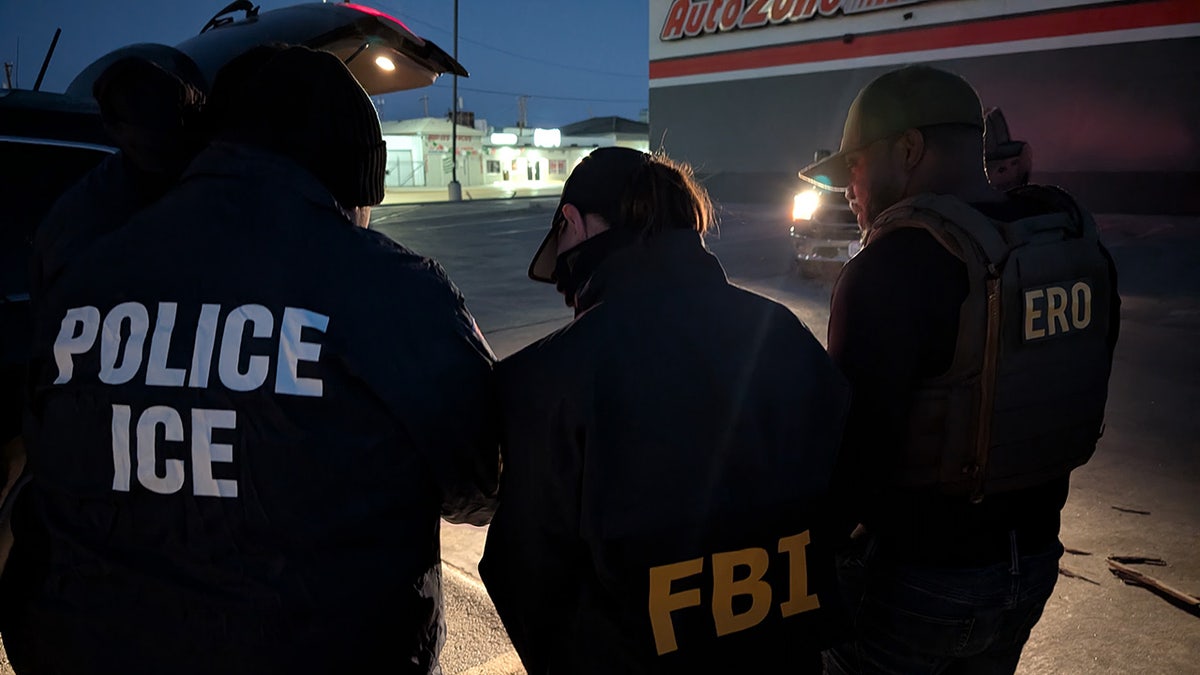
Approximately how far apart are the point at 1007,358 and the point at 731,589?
0.72 m

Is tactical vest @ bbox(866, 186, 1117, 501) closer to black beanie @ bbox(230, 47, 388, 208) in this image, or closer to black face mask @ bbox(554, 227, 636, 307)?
black face mask @ bbox(554, 227, 636, 307)

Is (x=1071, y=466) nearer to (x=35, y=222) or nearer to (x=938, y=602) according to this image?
(x=938, y=602)

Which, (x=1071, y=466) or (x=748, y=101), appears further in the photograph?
(x=748, y=101)

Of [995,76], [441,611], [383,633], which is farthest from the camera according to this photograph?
[995,76]

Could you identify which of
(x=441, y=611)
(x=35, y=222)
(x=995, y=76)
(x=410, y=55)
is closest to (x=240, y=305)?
(x=441, y=611)

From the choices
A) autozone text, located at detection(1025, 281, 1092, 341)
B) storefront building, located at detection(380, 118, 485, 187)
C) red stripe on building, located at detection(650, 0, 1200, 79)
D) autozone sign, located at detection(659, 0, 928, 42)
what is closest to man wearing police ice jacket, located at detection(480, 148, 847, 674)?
autozone text, located at detection(1025, 281, 1092, 341)

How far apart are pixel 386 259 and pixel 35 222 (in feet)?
7.02

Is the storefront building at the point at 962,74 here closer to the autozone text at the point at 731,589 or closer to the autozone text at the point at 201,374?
the autozone text at the point at 731,589

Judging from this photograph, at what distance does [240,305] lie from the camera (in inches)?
49.6

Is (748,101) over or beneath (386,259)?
over

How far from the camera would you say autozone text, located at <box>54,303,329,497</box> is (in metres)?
1.24

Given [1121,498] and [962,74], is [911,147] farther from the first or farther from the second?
[962,74]

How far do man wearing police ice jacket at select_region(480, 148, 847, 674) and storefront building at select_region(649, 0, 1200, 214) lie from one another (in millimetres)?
18389

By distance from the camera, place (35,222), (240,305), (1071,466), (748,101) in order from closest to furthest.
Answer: (240,305) → (1071,466) → (35,222) → (748,101)
